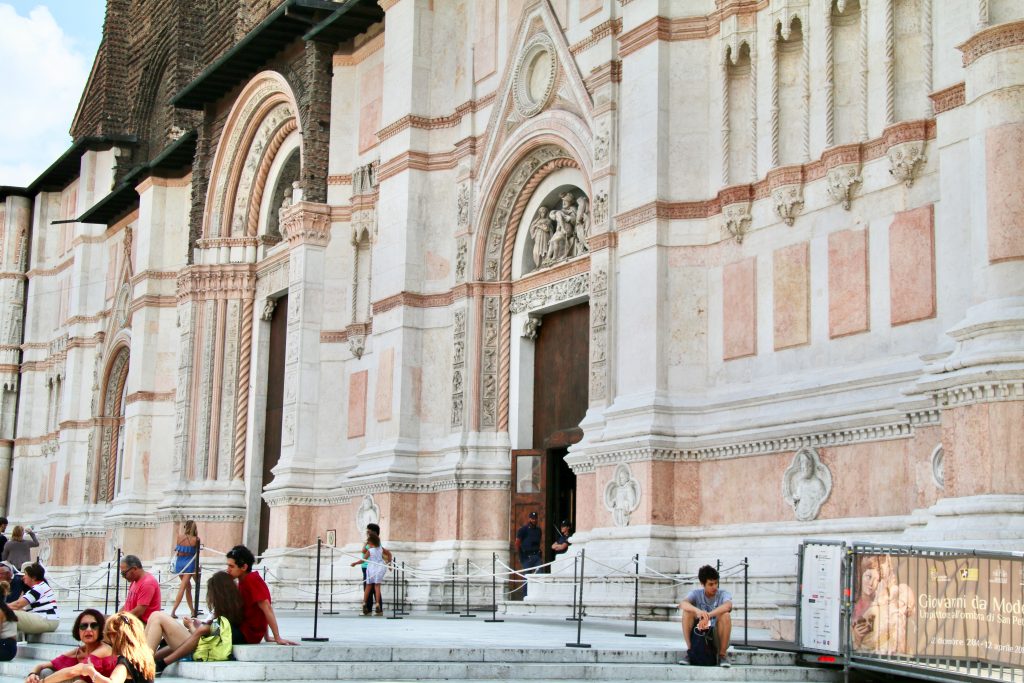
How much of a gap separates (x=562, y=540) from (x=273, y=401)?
10518 mm

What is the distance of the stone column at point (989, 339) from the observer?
1211cm

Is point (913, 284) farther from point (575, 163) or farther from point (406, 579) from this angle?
point (406, 579)

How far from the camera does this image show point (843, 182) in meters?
15.2

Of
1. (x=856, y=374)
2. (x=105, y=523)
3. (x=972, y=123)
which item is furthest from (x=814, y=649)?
(x=105, y=523)

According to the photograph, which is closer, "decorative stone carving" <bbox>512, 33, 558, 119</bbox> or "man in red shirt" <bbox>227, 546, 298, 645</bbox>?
"man in red shirt" <bbox>227, 546, 298, 645</bbox>

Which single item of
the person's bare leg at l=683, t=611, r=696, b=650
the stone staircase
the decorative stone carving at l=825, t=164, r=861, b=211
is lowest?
the stone staircase

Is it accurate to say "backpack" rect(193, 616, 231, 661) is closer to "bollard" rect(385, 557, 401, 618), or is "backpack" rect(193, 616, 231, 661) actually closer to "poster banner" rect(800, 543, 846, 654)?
"poster banner" rect(800, 543, 846, 654)

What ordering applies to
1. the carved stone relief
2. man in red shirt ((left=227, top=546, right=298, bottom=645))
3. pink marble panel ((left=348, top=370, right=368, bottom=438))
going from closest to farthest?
man in red shirt ((left=227, top=546, right=298, bottom=645)) → the carved stone relief → pink marble panel ((left=348, top=370, right=368, bottom=438))

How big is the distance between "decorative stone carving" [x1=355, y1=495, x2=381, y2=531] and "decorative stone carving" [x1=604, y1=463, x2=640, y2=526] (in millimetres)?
6266

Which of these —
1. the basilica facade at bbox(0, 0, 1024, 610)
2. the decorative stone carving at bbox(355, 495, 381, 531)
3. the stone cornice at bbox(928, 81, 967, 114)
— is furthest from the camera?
the decorative stone carving at bbox(355, 495, 381, 531)

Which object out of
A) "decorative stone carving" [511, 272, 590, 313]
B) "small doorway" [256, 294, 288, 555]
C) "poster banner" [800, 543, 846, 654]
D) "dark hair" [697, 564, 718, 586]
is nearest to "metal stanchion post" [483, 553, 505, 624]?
"decorative stone carving" [511, 272, 590, 313]

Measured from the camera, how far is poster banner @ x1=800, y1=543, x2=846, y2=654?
11.2 metres

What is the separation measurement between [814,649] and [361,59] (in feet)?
56.9

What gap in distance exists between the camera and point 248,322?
99.5ft
